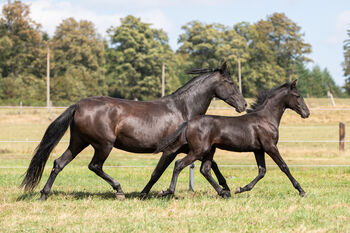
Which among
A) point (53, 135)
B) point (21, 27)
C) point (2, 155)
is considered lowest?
point (2, 155)

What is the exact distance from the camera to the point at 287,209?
635 centimetres

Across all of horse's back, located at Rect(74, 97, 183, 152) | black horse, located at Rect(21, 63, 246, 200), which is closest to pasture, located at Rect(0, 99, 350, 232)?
black horse, located at Rect(21, 63, 246, 200)

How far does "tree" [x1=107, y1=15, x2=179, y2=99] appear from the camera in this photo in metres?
56.7

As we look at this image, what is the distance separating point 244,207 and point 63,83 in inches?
1804

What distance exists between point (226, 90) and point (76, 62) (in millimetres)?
54585

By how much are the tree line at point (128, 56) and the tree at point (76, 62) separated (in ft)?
0.34

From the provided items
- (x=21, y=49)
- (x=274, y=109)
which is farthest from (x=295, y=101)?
(x=21, y=49)

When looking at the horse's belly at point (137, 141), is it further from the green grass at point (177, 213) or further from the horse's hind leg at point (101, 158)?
the green grass at point (177, 213)

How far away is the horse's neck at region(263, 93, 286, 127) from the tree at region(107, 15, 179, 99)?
47.8 meters

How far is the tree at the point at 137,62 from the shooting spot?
56.7 m

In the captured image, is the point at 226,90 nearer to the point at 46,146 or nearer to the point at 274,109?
the point at 274,109

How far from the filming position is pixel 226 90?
8148 millimetres

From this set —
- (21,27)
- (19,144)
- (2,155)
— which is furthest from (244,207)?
(21,27)

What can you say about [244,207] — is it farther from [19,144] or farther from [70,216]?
[19,144]
